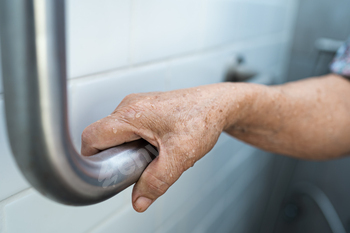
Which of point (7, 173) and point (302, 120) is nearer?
point (7, 173)

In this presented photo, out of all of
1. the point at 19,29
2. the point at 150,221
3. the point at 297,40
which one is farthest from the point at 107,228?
the point at 297,40

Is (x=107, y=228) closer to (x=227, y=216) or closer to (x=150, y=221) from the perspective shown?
(x=150, y=221)

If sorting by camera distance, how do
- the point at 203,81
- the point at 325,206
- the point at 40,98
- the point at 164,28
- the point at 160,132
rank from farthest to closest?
the point at 325,206, the point at 203,81, the point at 164,28, the point at 160,132, the point at 40,98

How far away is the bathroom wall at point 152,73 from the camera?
0.88 feet

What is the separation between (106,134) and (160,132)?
43 millimetres

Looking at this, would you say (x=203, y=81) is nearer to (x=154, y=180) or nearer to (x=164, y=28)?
(x=164, y=28)

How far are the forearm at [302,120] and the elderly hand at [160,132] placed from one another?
133 millimetres

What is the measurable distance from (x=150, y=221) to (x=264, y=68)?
49 centimetres


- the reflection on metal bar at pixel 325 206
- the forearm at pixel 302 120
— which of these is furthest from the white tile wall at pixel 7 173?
the reflection on metal bar at pixel 325 206

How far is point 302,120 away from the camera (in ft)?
1.50

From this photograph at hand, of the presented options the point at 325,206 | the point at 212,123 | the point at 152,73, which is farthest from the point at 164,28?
the point at 325,206

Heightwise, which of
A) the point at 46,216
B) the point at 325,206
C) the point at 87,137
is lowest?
the point at 325,206

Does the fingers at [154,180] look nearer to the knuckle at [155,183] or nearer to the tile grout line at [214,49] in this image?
the knuckle at [155,183]

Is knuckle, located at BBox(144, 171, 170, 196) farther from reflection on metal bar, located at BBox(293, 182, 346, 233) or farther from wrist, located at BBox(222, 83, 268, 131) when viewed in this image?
reflection on metal bar, located at BBox(293, 182, 346, 233)
